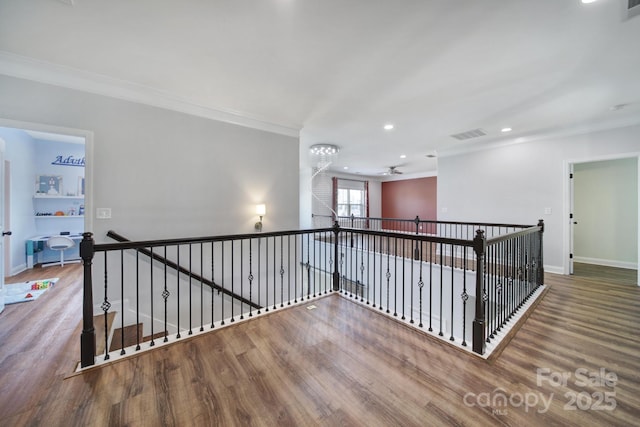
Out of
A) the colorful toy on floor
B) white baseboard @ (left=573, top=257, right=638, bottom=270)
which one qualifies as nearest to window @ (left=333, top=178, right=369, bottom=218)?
white baseboard @ (left=573, top=257, right=638, bottom=270)

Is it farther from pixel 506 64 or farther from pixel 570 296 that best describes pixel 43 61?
pixel 570 296

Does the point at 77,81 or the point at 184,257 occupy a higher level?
the point at 77,81

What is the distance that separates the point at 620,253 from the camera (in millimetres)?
4871

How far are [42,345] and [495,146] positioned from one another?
7.49m

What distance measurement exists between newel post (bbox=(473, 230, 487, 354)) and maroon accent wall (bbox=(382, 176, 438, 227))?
8102 mm

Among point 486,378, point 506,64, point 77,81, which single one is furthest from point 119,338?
point 506,64

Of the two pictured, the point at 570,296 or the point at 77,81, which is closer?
the point at 77,81

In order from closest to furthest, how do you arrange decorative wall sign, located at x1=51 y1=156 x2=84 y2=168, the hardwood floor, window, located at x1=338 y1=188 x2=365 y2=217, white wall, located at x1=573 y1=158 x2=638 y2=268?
the hardwood floor, white wall, located at x1=573 y1=158 x2=638 y2=268, decorative wall sign, located at x1=51 y1=156 x2=84 y2=168, window, located at x1=338 y1=188 x2=365 y2=217

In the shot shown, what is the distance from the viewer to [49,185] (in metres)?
5.13

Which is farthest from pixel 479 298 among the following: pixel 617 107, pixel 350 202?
pixel 350 202

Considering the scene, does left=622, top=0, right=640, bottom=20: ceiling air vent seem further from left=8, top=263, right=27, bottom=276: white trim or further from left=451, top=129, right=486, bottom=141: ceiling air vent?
left=8, top=263, right=27, bottom=276: white trim

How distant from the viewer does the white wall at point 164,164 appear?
2.68 m

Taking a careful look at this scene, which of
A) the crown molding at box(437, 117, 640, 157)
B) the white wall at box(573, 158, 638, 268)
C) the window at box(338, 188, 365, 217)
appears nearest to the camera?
the crown molding at box(437, 117, 640, 157)

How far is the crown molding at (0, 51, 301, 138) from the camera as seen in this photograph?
8.06ft
